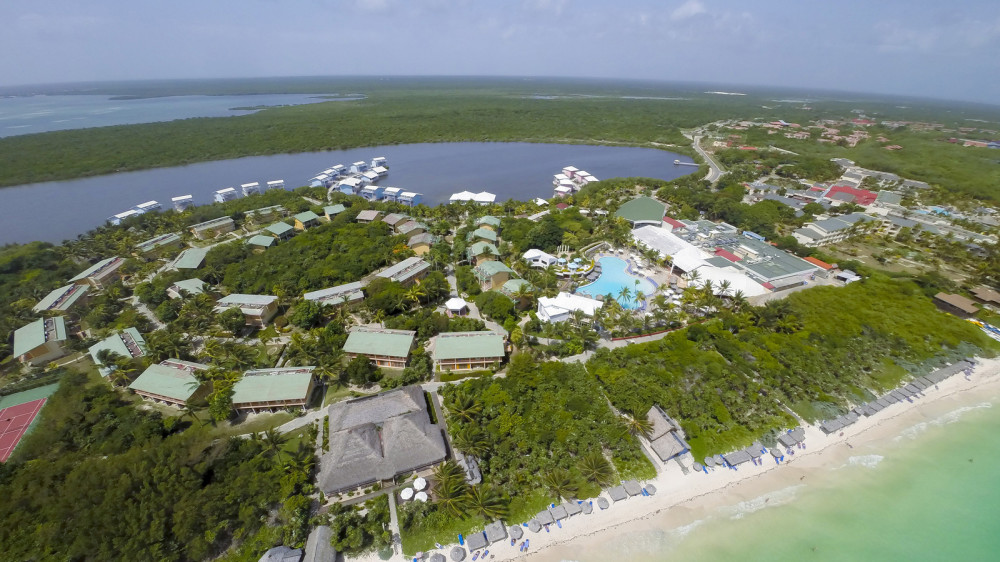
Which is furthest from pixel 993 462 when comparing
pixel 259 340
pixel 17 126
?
pixel 17 126

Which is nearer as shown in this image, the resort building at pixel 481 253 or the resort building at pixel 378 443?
the resort building at pixel 378 443

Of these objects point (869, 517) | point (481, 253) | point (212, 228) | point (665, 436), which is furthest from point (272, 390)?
point (212, 228)

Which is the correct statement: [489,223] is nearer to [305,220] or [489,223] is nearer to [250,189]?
[305,220]

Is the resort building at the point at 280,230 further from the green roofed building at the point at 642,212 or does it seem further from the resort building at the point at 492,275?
the green roofed building at the point at 642,212

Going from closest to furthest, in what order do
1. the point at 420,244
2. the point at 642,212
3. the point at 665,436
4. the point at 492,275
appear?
the point at 665,436 → the point at 492,275 → the point at 420,244 → the point at 642,212

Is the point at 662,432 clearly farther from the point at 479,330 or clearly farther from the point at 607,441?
the point at 479,330

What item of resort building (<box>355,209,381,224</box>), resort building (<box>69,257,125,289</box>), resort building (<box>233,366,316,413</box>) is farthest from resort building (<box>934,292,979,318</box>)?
resort building (<box>69,257,125,289</box>)

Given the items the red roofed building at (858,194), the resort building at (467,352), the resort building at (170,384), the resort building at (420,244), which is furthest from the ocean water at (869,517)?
the red roofed building at (858,194)
